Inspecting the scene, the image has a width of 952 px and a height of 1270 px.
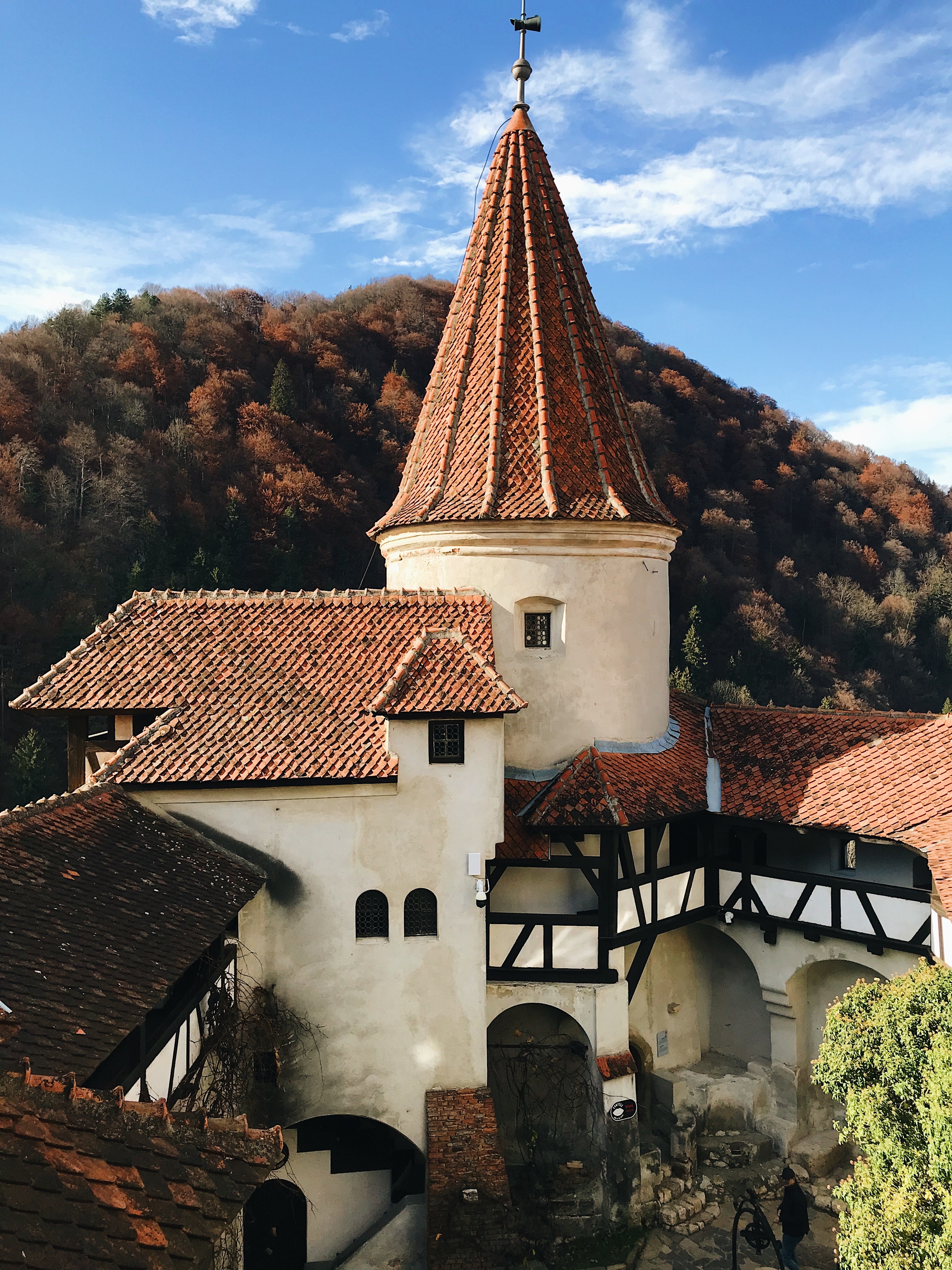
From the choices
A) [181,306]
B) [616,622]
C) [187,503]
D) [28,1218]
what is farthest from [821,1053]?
[181,306]

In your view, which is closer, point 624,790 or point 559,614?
point 624,790

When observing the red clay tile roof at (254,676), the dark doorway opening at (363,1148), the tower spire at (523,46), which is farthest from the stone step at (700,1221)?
the tower spire at (523,46)

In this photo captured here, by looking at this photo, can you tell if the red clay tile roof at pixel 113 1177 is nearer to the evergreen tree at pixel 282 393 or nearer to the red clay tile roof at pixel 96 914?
the red clay tile roof at pixel 96 914

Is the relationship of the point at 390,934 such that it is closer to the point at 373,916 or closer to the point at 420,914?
the point at 373,916

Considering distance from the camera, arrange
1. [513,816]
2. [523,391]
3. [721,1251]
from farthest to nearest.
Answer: [523,391], [513,816], [721,1251]

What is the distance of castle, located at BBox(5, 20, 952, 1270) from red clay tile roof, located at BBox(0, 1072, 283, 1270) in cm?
526

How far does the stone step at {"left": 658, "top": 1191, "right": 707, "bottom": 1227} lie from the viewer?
44.6 ft

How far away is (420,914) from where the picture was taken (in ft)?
42.2

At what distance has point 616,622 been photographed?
1502 cm

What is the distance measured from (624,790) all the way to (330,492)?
126ft

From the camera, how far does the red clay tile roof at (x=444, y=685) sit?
12203mm

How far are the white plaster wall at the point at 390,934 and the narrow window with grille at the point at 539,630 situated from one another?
8.05 feet

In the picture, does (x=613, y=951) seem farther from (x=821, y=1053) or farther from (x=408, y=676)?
(x=408, y=676)

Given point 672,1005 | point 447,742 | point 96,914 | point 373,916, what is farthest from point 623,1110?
point 96,914
